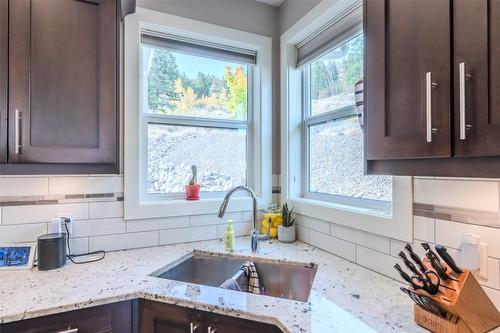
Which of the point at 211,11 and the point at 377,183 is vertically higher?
the point at 211,11

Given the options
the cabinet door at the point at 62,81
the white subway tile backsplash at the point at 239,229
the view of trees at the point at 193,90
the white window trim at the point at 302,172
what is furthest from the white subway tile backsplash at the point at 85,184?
the white window trim at the point at 302,172

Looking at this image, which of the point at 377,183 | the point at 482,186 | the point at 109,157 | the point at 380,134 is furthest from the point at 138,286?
the point at 482,186

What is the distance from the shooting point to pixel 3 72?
1.14 metres

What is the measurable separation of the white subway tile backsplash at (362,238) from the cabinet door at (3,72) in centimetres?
152

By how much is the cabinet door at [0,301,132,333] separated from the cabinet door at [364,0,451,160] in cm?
108

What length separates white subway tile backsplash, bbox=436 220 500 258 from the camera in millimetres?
910

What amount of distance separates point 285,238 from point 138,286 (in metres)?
0.91

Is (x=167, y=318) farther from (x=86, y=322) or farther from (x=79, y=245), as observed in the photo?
(x=79, y=245)

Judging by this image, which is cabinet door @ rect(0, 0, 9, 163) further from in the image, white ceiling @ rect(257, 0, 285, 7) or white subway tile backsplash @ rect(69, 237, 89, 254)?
white ceiling @ rect(257, 0, 285, 7)

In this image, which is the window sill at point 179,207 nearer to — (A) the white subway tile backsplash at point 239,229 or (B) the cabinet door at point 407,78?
(A) the white subway tile backsplash at point 239,229

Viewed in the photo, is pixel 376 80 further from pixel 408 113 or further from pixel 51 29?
pixel 51 29

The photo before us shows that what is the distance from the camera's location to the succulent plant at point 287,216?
1816 mm

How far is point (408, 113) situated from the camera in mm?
829

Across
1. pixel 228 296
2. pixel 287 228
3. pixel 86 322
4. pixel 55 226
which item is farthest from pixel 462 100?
pixel 55 226
